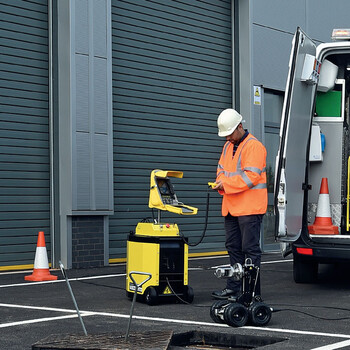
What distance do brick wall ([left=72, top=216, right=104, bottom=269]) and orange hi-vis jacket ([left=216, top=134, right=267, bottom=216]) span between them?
4307 mm

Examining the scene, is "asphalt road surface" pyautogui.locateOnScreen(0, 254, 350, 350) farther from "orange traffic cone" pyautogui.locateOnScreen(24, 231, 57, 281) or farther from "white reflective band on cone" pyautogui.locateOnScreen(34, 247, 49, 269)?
"white reflective band on cone" pyautogui.locateOnScreen(34, 247, 49, 269)

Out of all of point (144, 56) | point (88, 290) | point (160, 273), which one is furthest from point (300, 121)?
point (144, 56)

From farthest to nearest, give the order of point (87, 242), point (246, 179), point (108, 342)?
point (87, 242) < point (246, 179) < point (108, 342)

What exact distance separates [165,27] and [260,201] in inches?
261

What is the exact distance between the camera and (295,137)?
8.61 m

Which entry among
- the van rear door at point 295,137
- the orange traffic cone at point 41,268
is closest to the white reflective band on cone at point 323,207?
the van rear door at point 295,137

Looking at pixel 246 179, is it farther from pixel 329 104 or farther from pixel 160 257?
pixel 329 104

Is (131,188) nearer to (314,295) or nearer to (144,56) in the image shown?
(144,56)

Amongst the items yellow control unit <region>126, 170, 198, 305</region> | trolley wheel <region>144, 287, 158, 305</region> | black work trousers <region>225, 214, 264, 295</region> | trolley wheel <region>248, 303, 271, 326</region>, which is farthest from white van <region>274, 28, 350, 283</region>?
trolley wheel <region>248, 303, 271, 326</region>

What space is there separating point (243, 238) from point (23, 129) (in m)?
4.81

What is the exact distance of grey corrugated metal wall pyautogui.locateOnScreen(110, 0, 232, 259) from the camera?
12523mm

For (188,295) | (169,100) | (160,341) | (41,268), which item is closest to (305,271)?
(188,295)

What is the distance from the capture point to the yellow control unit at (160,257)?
7691mm

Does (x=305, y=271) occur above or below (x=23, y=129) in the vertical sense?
below
